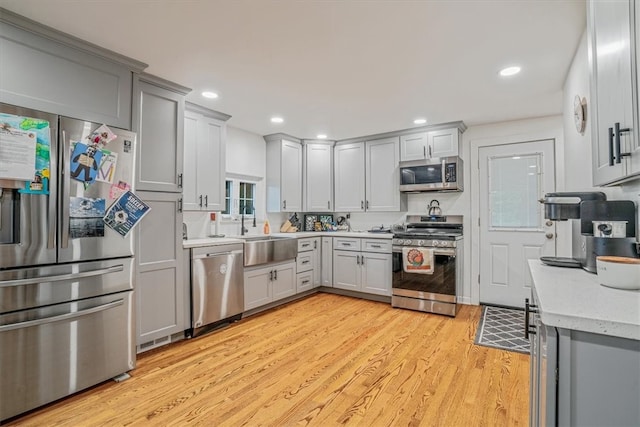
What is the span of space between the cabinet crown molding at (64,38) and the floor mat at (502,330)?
3.74 metres

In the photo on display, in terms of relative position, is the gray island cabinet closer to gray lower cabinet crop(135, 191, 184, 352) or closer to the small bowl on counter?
the small bowl on counter

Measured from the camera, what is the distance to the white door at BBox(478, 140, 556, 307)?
3.67 m

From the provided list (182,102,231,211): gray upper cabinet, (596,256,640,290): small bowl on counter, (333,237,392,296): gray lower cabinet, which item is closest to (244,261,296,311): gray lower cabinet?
(333,237,392,296): gray lower cabinet

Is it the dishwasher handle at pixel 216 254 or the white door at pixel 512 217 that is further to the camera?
the white door at pixel 512 217

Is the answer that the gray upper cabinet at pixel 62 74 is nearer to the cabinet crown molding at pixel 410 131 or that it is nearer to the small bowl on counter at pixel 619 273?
the small bowl on counter at pixel 619 273

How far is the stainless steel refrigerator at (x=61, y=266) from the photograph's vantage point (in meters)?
1.75

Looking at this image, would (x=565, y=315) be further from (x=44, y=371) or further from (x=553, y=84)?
(x=553, y=84)

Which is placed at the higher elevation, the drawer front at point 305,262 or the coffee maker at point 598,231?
the coffee maker at point 598,231

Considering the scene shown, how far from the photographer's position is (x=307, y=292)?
179 inches

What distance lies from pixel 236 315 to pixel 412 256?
2162 millimetres

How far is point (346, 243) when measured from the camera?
14.6 ft

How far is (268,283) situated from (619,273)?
3.22m

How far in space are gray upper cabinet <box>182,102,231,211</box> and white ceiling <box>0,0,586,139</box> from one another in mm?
164

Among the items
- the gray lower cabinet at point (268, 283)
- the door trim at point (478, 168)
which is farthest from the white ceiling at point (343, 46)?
the gray lower cabinet at point (268, 283)
